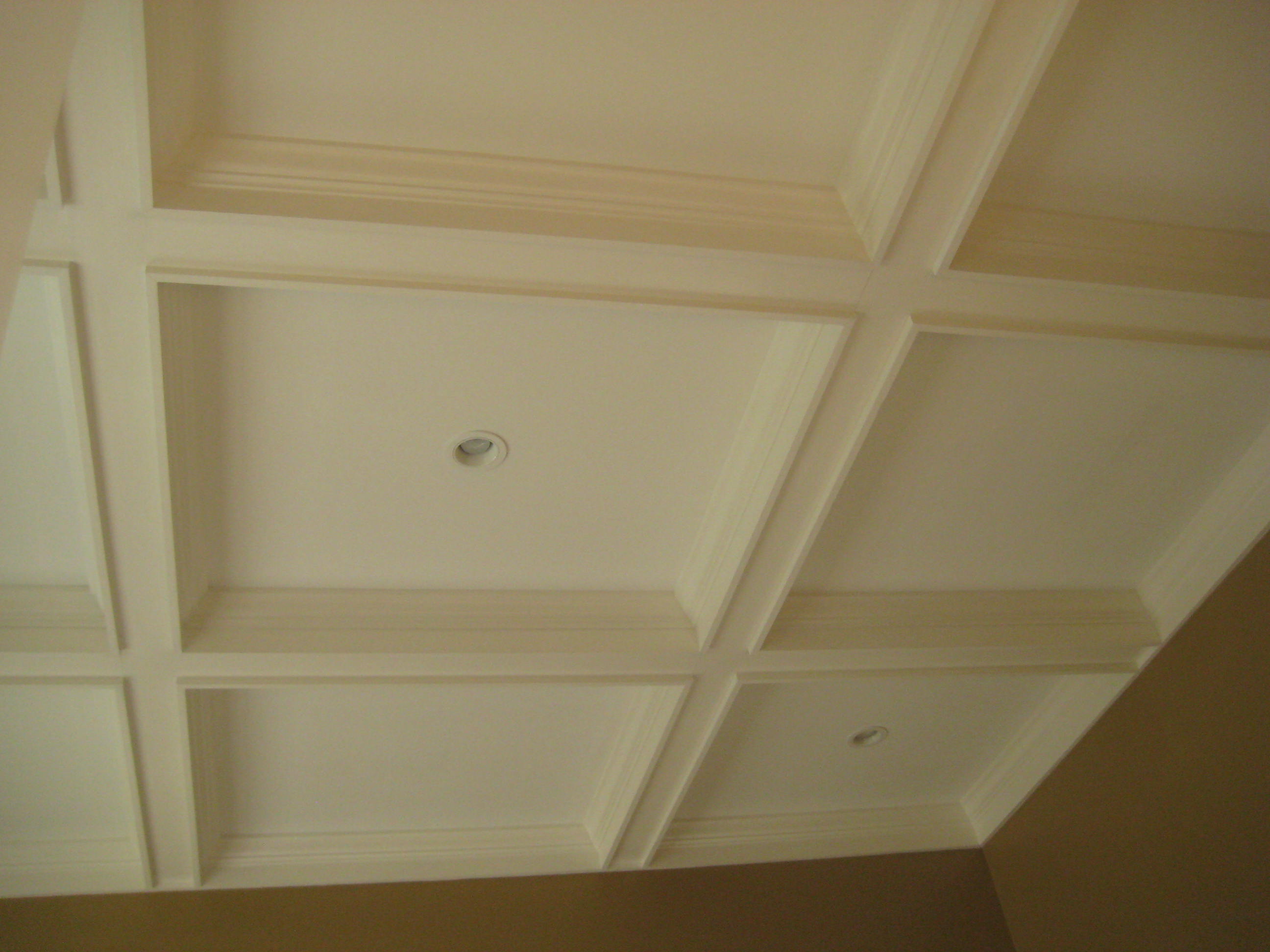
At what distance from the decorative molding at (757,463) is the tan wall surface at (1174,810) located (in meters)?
1.81

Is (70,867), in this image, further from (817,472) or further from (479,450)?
(817,472)

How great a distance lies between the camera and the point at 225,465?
2660 millimetres

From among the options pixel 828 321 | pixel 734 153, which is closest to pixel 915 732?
pixel 828 321

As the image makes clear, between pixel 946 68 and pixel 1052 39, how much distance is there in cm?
21

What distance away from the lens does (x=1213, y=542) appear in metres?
3.44

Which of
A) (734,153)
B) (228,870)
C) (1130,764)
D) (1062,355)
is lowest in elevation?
(1130,764)

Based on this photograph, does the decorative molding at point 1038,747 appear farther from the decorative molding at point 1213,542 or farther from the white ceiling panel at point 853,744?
the decorative molding at point 1213,542

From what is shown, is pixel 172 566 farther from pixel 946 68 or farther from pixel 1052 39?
pixel 1052 39

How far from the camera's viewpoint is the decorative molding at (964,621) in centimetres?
337

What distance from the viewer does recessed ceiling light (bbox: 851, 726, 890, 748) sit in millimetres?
3990

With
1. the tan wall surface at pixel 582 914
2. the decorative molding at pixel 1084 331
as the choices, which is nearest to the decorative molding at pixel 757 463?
the decorative molding at pixel 1084 331

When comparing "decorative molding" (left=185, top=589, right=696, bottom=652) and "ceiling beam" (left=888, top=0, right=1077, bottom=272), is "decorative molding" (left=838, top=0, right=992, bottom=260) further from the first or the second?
"decorative molding" (left=185, top=589, right=696, bottom=652)

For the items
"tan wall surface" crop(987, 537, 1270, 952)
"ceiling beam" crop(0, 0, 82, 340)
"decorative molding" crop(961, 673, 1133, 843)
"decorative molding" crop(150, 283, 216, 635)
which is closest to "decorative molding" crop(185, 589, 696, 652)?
"decorative molding" crop(150, 283, 216, 635)

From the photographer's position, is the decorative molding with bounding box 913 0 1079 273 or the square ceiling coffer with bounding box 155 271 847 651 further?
the square ceiling coffer with bounding box 155 271 847 651
